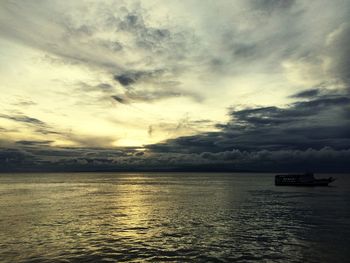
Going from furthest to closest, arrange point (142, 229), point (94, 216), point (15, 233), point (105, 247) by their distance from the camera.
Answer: point (94, 216), point (142, 229), point (15, 233), point (105, 247)

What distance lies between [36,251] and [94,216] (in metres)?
23.0

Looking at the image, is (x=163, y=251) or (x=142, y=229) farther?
(x=142, y=229)

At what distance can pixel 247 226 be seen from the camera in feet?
140

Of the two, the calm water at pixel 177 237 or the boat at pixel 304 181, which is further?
the boat at pixel 304 181

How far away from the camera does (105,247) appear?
1266 inches

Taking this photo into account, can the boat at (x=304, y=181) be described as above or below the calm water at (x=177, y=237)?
above

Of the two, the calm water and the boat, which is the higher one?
the boat

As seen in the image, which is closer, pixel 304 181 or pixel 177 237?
pixel 177 237

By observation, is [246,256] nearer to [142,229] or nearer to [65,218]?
[142,229]

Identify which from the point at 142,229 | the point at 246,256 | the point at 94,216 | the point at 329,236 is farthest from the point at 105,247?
the point at 329,236

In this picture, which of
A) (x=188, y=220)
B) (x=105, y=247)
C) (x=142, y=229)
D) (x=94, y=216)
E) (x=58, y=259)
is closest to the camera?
(x=58, y=259)

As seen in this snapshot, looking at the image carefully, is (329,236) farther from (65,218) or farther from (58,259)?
(65,218)

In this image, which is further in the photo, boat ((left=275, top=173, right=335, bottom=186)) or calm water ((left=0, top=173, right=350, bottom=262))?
boat ((left=275, top=173, right=335, bottom=186))

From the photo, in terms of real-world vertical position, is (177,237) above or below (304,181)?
below
